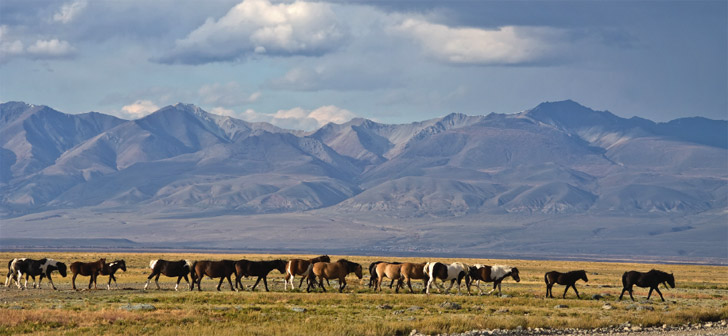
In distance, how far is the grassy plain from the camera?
1283 inches

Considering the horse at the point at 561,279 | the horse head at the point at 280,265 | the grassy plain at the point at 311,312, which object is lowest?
the grassy plain at the point at 311,312

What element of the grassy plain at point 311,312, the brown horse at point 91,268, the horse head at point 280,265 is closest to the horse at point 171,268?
the grassy plain at point 311,312

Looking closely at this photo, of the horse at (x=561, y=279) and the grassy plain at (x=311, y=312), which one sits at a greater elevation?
the horse at (x=561, y=279)

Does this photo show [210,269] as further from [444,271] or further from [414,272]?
[444,271]

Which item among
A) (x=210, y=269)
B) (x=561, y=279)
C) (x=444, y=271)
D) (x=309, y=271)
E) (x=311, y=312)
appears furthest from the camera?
(x=309, y=271)

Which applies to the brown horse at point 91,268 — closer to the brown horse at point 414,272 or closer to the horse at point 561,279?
the brown horse at point 414,272

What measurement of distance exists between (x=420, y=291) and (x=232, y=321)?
1553 cm

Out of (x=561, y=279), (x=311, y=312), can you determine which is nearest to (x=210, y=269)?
(x=311, y=312)

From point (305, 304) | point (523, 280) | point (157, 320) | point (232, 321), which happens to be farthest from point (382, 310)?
point (523, 280)

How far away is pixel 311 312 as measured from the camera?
37.4 metres

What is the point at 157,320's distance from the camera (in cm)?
3381

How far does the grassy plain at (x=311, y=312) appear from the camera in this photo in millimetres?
32594

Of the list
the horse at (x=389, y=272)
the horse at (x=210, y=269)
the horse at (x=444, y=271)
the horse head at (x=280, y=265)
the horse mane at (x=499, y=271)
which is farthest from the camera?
the horse head at (x=280, y=265)

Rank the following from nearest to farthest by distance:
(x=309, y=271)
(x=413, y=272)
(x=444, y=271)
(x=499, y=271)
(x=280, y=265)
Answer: (x=444, y=271)
(x=309, y=271)
(x=413, y=272)
(x=499, y=271)
(x=280, y=265)
